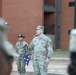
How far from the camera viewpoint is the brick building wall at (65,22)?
27547 millimetres

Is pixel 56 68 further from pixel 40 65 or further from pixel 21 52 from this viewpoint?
pixel 40 65

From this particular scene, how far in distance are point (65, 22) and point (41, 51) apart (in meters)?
20.4

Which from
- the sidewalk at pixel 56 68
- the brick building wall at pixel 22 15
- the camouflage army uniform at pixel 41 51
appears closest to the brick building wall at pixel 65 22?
the brick building wall at pixel 22 15

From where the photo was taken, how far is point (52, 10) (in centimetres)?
2720

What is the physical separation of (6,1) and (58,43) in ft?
22.0

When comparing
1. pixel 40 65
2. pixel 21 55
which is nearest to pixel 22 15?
pixel 21 55

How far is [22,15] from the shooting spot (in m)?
23.9

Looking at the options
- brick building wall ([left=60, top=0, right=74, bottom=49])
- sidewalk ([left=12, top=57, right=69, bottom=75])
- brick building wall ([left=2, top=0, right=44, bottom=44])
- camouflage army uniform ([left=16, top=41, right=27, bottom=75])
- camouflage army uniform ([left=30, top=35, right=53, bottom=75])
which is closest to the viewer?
camouflage army uniform ([left=30, top=35, right=53, bottom=75])

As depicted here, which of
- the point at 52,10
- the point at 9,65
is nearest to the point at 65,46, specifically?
the point at 52,10

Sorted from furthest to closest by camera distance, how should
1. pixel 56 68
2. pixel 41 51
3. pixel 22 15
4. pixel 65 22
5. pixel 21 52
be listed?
pixel 65 22
pixel 22 15
pixel 56 68
pixel 21 52
pixel 41 51

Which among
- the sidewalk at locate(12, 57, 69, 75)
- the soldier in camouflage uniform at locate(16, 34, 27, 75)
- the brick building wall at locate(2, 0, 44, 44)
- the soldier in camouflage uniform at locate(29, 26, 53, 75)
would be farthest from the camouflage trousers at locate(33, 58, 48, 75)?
the brick building wall at locate(2, 0, 44, 44)

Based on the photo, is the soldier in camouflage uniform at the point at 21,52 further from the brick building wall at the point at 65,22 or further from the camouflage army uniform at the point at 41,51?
the brick building wall at the point at 65,22

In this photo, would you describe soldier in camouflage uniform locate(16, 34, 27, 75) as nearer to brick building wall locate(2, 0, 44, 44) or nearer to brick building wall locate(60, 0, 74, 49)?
brick building wall locate(2, 0, 44, 44)

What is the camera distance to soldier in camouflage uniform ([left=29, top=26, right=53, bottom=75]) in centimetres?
766
